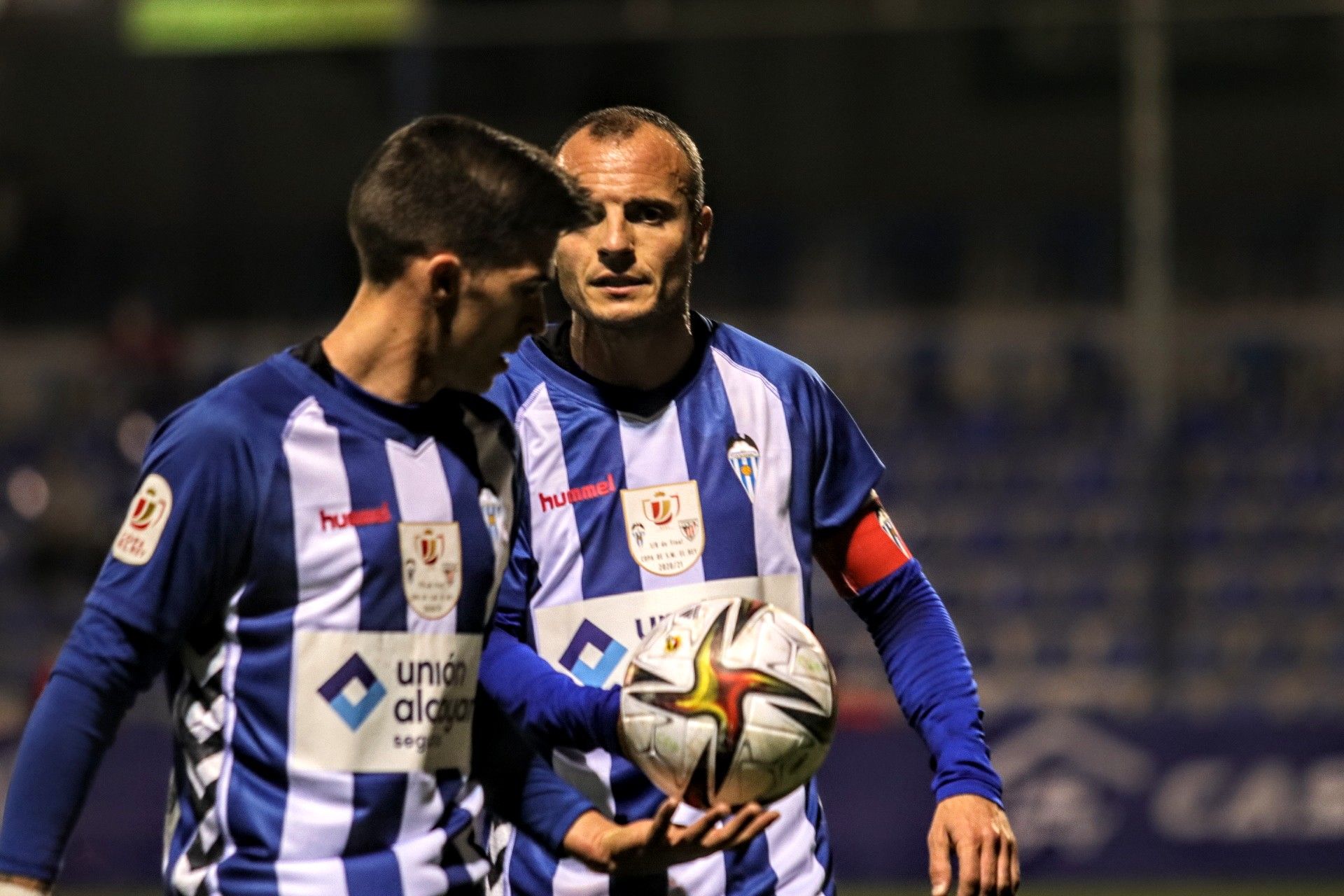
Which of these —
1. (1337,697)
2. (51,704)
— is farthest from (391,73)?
(51,704)

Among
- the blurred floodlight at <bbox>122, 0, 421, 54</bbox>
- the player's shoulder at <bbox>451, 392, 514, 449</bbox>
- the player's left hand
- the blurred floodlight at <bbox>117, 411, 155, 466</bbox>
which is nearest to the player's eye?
the player's shoulder at <bbox>451, 392, 514, 449</bbox>

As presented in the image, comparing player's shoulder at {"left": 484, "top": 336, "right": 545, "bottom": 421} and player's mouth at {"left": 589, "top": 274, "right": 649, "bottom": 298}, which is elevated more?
player's mouth at {"left": 589, "top": 274, "right": 649, "bottom": 298}

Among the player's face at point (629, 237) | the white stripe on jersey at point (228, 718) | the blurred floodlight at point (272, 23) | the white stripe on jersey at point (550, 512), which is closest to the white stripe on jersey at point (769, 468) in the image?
the player's face at point (629, 237)

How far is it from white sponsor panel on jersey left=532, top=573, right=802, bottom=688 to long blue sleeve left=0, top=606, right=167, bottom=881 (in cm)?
104

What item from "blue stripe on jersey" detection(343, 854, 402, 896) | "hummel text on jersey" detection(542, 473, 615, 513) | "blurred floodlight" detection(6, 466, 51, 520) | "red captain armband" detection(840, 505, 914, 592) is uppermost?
"hummel text on jersey" detection(542, 473, 615, 513)

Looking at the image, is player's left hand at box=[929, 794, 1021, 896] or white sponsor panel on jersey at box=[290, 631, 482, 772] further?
player's left hand at box=[929, 794, 1021, 896]

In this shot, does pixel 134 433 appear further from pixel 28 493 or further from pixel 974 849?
pixel 974 849

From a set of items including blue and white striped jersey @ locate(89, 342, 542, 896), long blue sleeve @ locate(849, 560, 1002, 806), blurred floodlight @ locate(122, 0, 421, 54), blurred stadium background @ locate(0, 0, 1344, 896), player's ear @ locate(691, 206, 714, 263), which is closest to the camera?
blue and white striped jersey @ locate(89, 342, 542, 896)

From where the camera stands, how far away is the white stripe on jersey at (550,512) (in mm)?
3279

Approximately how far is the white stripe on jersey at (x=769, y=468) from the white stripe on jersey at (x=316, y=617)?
39.6 inches

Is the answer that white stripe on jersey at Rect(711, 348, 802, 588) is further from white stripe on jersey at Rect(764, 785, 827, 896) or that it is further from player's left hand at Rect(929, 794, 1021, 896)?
player's left hand at Rect(929, 794, 1021, 896)

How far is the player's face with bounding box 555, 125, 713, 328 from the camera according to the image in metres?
3.29

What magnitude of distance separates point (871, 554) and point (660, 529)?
0.40 meters

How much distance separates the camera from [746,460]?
11.0ft
